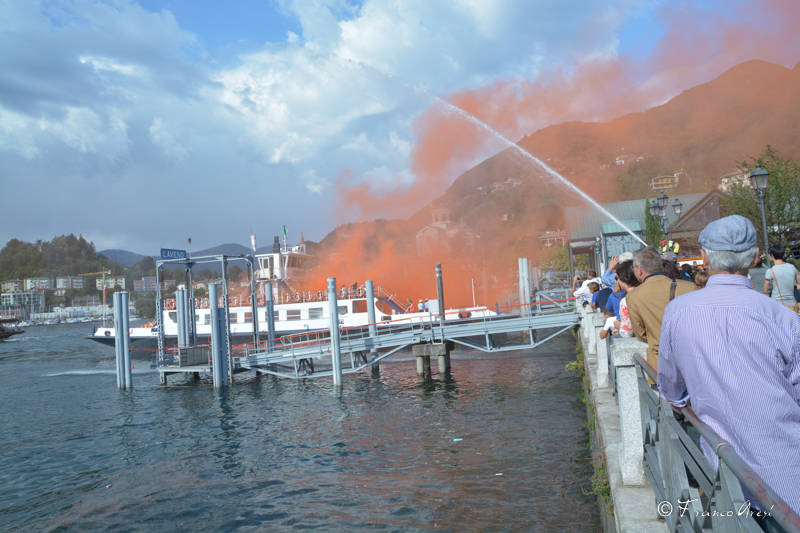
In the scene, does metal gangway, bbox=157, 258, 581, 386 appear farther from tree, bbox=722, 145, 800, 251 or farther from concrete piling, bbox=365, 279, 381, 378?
tree, bbox=722, 145, 800, 251

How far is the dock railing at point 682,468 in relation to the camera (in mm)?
2008

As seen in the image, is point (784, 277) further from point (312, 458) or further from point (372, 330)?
point (372, 330)

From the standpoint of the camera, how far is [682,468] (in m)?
2.95

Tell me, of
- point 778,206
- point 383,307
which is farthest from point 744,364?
point 778,206

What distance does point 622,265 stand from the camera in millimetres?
6117

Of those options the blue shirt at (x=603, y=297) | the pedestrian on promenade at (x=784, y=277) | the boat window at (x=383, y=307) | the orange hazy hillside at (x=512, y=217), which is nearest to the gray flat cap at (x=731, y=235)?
the pedestrian on promenade at (x=784, y=277)

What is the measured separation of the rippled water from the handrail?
7.40 meters

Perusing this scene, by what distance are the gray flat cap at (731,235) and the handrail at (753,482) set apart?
84 centimetres

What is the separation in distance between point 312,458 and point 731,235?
13.2 metres

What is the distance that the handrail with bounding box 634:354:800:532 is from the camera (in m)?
1.72

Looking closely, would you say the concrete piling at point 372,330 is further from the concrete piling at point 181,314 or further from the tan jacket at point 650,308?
the tan jacket at point 650,308

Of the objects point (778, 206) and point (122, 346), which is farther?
point (778, 206)

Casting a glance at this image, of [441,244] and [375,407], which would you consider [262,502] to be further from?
[441,244]

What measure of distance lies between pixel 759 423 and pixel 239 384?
27664 mm
